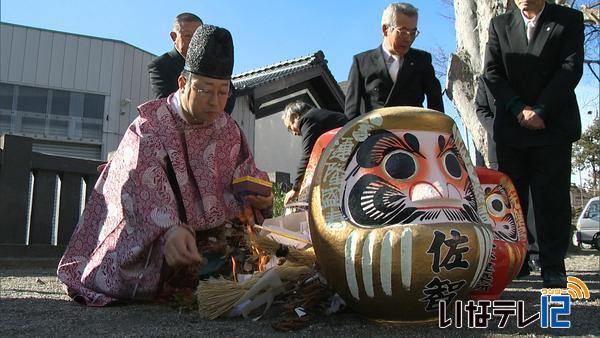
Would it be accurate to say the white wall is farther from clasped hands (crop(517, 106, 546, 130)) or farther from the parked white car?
clasped hands (crop(517, 106, 546, 130))

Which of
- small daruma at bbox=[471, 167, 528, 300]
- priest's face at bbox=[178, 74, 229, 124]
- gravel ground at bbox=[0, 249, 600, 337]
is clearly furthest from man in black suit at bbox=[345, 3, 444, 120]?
gravel ground at bbox=[0, 249, 600, 337]

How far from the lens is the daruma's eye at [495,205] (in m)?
2.36

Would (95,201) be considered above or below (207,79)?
below

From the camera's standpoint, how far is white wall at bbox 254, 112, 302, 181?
12.2 m

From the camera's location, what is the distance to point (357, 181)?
1788 mm

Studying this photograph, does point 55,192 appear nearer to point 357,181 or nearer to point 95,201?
point 95,201

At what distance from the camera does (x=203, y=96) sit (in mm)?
2291

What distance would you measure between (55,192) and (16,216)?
504 millimetres

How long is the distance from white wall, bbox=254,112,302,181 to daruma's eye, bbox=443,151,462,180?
1013cm

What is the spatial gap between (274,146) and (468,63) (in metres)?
7.28

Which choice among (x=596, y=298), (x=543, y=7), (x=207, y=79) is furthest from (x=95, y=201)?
(x=543, y=7)

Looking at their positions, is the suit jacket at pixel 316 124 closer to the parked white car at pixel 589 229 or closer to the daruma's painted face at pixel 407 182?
the daruma's painted face at pixel 407 182

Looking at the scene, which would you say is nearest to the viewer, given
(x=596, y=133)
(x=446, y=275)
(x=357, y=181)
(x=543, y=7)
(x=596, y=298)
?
(x=446, y=275)

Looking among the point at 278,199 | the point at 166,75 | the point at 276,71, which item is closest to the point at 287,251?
the point at 166,75
